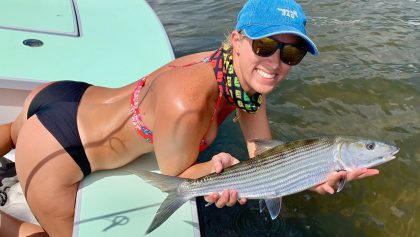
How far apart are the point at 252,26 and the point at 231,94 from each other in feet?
1.49

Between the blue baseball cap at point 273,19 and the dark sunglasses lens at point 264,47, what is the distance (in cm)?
4

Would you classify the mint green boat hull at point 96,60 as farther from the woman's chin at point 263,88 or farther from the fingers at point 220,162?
the woman's chin at point 263,88

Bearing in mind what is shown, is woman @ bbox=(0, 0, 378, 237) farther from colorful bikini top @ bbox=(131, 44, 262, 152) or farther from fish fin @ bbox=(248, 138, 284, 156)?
fish fin @ bbox=(248, 138, 284, 156)

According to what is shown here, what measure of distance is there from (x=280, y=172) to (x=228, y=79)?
0.65 metres

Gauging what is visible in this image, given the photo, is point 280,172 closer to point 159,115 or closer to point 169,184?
Answer: point 169,184

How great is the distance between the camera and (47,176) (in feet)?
8.72

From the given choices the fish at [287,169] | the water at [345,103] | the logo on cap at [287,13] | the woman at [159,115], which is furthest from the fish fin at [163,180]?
the water at [345,103]

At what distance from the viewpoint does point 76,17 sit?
507cm

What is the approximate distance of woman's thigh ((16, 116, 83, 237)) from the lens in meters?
2.67

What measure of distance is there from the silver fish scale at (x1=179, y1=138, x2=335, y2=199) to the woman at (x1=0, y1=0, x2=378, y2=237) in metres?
0.07

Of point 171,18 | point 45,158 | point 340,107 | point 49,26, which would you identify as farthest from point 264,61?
point 171,18

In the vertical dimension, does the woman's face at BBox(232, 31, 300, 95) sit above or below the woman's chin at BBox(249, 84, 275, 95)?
above

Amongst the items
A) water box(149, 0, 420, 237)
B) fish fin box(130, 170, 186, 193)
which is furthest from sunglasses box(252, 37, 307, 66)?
water box(149, 0, 420, 237)

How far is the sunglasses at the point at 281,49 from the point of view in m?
2.37
